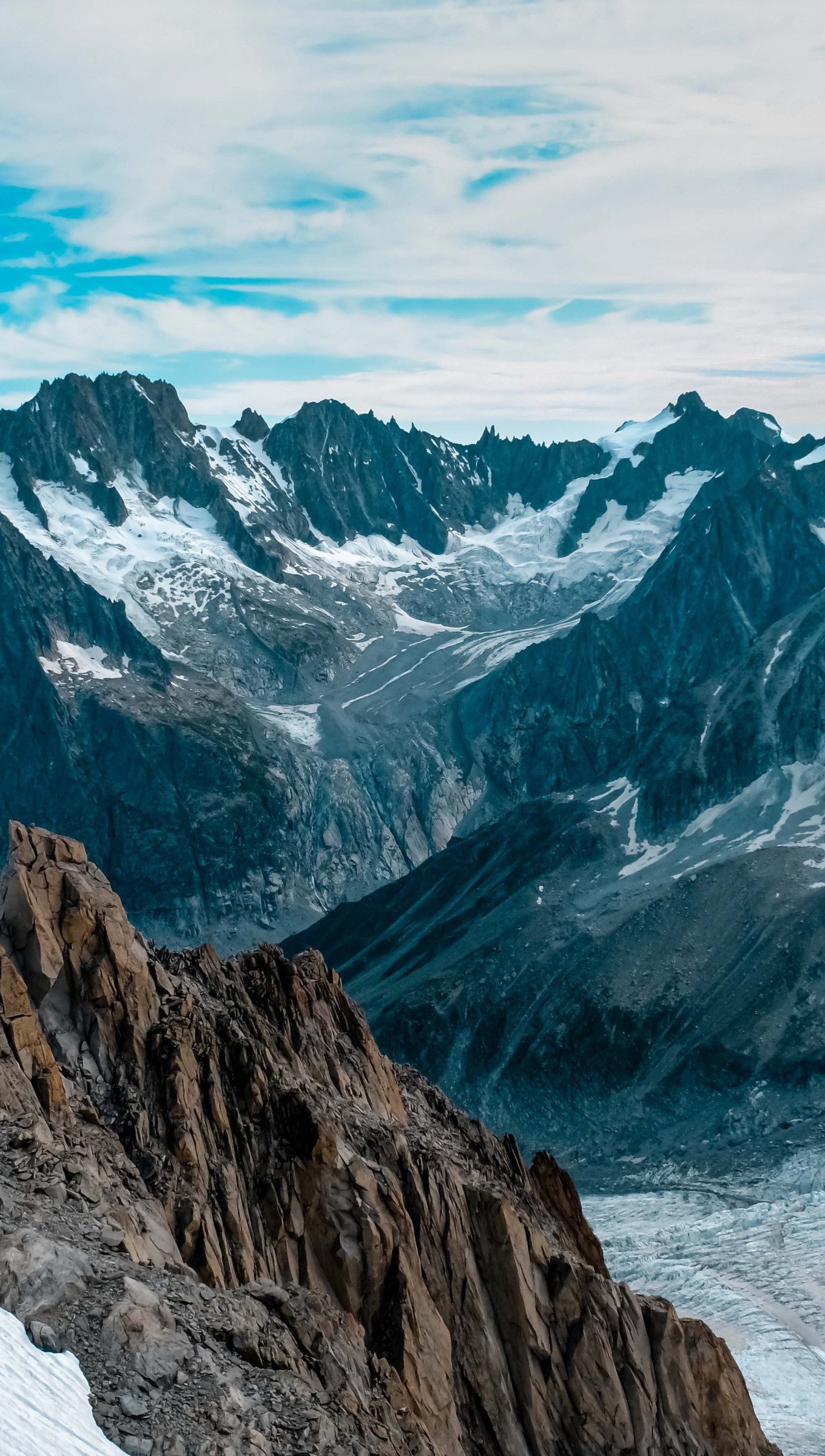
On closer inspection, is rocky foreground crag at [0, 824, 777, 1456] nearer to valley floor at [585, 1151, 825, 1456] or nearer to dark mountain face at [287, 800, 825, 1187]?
valley floor at [585, 1151, 825, 1456]

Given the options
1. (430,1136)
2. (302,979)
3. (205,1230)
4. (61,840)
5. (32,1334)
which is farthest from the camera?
(302,979)

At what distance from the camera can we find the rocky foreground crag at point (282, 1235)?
30.5m

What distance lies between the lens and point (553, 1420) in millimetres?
48406

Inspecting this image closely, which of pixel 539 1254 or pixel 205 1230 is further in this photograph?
pixel 539 1254

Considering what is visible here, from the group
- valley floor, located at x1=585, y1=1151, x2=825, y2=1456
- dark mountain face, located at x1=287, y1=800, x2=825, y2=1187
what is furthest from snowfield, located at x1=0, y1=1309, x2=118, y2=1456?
dark mountain face, located at x1=287, y1=800, x2=825, y2=1187

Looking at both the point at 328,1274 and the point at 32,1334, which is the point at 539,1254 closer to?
the point at 328,1274

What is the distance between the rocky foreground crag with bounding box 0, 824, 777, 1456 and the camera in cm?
3050

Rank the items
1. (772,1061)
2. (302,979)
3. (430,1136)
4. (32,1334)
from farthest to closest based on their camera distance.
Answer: (772,1061) < (302,979) < (430,1136) < (32,1334)

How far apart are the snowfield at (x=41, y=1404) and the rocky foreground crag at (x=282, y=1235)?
158 cm

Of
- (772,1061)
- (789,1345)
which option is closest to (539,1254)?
(789,1345)

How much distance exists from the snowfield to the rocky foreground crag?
158 cm

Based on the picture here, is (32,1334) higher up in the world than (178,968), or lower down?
lower down

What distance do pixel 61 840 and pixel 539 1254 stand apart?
71.0ft

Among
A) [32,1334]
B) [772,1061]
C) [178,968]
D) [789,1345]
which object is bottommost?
[789,1345]
